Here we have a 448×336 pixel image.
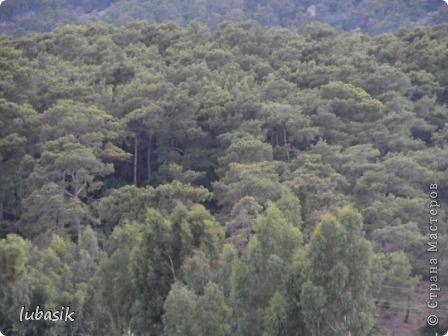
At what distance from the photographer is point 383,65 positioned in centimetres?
2162

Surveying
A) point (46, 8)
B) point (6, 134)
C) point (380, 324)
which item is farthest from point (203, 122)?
point (46, 8)

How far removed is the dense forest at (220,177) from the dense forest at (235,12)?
616 inches

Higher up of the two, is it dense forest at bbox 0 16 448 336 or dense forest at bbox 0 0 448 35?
dense forest at bbox 0 16 448 336

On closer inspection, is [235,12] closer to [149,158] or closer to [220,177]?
[149,158]

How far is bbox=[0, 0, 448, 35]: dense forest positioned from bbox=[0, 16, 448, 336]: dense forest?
1564 centimetres

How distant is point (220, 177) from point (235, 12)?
27774 mm

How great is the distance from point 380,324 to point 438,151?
16.1 ft

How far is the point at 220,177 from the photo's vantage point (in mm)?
18297

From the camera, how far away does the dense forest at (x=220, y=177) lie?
1025 centimetres

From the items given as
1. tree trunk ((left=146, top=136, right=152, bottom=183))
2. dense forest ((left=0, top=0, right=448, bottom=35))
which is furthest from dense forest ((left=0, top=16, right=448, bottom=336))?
dense forest ((left=0, top=0, right=448, bottom=35))

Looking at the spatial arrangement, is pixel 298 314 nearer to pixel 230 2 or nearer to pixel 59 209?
pixel 59 209

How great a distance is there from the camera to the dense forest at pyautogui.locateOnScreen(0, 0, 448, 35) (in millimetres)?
41375

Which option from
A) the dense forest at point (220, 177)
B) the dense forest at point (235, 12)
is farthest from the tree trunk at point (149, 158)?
the dense forest at point (235, 12)

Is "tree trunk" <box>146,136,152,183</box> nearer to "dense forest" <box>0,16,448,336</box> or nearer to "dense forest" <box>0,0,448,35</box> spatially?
"dense forest" <box>0,16,448,336</box>
